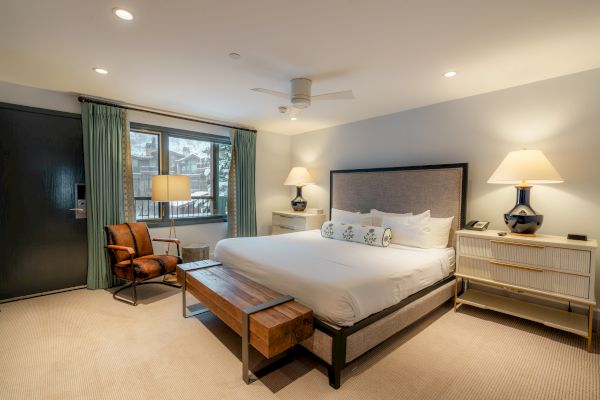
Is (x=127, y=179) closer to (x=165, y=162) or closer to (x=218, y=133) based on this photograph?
(x=165, y=162)

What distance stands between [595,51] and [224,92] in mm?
3577

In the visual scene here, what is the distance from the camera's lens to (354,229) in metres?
3.66

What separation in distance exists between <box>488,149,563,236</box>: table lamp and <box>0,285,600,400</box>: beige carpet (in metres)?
1.04

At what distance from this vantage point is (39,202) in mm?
3412

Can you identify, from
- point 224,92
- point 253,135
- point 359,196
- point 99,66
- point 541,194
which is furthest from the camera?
point 253,135

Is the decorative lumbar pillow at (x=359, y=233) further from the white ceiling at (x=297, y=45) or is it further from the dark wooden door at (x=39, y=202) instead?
the dark wooden door at (x=39, y=202)

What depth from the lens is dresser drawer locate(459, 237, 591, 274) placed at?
2.40 metres

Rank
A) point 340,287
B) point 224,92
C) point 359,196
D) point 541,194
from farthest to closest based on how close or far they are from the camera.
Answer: point 359,196 → point 224,92 → point 541,194 → point 340,287

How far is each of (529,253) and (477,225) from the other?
57 centimetres

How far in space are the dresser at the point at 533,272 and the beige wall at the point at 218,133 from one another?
143 inches

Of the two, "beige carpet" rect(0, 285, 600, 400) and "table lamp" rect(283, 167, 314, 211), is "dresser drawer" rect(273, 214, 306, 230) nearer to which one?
"table lamp" rect(283, 167, 314, 211)

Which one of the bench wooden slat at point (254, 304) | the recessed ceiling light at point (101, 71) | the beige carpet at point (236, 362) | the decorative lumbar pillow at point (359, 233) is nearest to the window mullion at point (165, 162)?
the recessed ceiling light at point (101, 71)

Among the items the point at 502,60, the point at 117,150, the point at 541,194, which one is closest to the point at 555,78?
the point at 502,60

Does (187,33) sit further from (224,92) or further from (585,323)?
(585,323)
